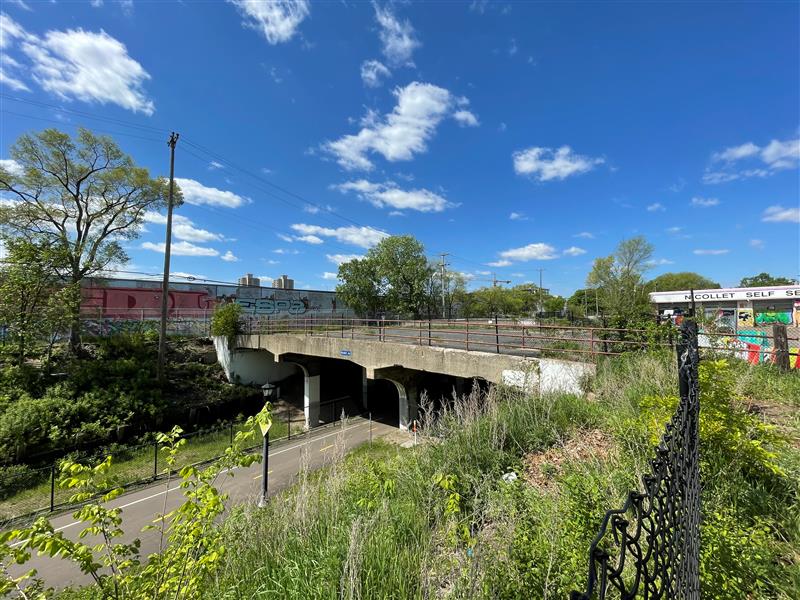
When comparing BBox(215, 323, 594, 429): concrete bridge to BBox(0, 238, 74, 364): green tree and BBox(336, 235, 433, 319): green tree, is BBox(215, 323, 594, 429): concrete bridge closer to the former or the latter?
BBox(0, 238, 74, 364): green tree

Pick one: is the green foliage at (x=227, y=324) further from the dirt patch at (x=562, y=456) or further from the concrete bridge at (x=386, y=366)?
the dirt patch at (x=562, y=456)

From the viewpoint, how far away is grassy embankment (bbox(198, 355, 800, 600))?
2443mm

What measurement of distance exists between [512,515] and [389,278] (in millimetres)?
38606

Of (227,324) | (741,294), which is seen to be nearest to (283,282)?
(227,324)

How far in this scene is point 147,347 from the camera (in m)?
21.7

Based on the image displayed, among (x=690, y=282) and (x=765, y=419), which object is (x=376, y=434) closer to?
(x=765, y=419)

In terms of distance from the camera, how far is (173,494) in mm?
11930

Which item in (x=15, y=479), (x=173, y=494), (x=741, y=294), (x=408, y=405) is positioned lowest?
(x=173, y=494)

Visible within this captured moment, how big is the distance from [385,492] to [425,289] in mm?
40038

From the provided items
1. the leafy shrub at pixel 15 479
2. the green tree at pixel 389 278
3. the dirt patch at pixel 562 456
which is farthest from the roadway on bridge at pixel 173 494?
the green tree at pixel 389 278

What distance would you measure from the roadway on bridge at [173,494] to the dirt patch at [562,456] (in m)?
2.60

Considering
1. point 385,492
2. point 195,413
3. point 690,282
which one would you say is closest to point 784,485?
point 385,492

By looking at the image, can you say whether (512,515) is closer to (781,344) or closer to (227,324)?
(781,344)

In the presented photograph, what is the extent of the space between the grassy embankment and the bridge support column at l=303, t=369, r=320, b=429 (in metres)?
16.8
